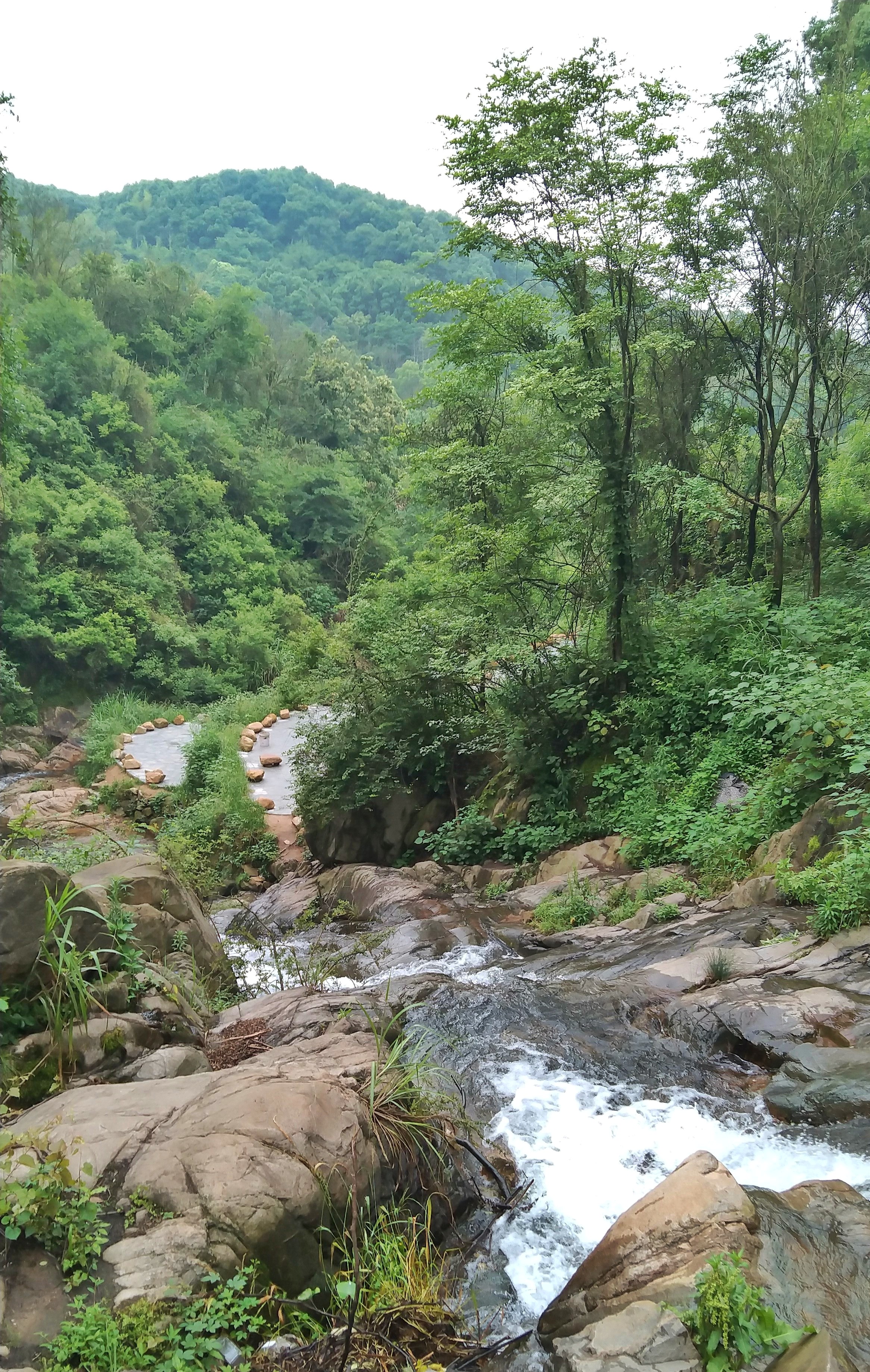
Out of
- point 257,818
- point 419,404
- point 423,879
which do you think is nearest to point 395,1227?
point 423,879

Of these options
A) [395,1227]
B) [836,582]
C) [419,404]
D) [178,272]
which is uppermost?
[178,272]

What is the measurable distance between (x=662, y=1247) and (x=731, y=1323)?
498 mm

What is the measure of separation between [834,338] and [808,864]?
880 centimetres

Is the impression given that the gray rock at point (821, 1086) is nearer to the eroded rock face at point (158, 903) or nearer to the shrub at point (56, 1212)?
the shrub at point (56, 1212)

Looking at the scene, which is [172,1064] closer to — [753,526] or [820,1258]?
[820,1258]

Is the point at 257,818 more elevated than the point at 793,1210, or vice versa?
the point at 793,1210

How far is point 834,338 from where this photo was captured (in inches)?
460

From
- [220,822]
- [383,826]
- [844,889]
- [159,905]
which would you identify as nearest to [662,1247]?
[844,889]

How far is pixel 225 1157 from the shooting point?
3.24 metres

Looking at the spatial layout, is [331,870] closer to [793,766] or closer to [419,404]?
[793,766]

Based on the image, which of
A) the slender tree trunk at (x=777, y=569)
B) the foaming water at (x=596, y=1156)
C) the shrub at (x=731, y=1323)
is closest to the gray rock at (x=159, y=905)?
the foaming water at (x=596, y=1156)

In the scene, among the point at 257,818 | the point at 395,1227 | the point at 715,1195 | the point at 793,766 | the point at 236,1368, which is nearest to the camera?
the point at 236,1368

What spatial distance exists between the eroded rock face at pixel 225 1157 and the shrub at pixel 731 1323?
141 centimetres

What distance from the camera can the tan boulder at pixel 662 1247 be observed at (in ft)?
9.73
